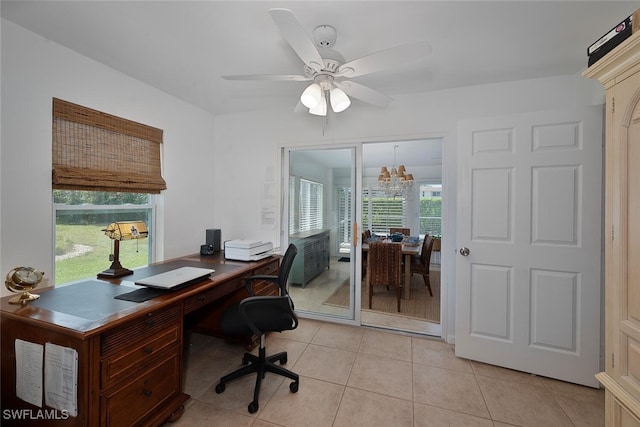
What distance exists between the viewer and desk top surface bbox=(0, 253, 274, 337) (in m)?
1.14

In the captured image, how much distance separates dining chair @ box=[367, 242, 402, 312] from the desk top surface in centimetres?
184

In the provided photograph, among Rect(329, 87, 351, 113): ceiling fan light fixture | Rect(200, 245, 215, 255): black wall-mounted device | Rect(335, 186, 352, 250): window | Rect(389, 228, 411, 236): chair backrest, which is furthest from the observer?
Rect(389, 228, 411, 236): chair backrest

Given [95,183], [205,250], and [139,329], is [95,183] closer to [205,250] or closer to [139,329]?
[205,250]

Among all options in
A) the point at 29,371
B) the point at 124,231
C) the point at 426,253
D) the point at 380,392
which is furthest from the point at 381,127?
the point at 29,371

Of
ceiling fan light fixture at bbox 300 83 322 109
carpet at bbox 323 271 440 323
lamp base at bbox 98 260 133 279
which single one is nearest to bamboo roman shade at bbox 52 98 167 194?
lamp base at bbox 98 260 133 279

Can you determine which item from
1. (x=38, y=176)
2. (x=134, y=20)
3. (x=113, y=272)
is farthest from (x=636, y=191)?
(x=38, y=176)

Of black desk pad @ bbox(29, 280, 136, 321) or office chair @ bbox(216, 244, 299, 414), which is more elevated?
black desk pad @ bbox(29, 280, 136, 321)

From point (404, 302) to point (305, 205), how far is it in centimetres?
184

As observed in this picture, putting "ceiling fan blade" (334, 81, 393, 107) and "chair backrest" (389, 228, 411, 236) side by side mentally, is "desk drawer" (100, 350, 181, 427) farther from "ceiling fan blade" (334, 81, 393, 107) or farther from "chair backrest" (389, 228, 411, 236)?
"chair backrest" (389, 228, 411, 236)

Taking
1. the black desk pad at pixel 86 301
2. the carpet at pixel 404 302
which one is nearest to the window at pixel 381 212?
the carpet at pixel 404 302

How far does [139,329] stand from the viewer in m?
1.28

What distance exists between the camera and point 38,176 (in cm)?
163

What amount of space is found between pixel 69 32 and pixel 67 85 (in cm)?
34

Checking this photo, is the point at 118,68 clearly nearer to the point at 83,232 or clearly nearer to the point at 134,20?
the point at 134,20
